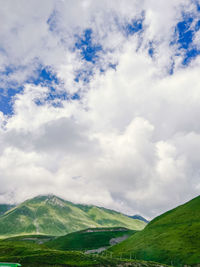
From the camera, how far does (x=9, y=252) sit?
160 metres

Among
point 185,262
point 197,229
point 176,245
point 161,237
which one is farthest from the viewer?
point 161,237

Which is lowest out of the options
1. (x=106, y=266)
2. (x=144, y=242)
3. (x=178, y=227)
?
(x=106, y=266)

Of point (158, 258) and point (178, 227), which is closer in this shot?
point (158, 258)

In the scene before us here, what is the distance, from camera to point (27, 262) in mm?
109750

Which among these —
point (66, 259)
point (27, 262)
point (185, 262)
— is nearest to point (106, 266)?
point (66, 259)

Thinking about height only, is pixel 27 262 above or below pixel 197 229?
below

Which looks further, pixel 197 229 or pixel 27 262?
pixel 197 229

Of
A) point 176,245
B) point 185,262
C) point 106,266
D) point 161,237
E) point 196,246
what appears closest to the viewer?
point 106,266

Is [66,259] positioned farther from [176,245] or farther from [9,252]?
[176,245]

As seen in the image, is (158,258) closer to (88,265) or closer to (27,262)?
(88,265)

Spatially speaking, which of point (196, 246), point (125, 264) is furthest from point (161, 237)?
point (125, 264)

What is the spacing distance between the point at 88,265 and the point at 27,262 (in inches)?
1253

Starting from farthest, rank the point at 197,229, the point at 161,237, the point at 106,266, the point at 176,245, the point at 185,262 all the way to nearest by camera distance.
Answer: the point at 161,237, the point at 197,229, the point at 176,245, the point at 185,262, the point at 106,266

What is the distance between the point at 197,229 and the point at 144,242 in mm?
44417
